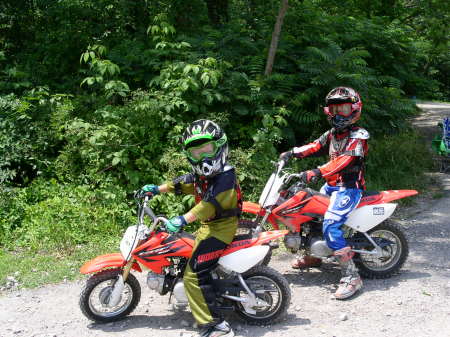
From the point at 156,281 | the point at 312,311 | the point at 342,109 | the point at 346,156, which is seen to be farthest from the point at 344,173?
the point at 156,281

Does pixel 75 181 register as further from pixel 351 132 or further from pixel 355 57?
pixel 355 57

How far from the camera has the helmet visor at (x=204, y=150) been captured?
4.09 meters

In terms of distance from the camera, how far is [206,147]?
4.09 metres

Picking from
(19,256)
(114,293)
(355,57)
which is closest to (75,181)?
(19,256)

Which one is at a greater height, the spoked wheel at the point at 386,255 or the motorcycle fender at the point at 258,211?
the motorcycle fender at the point at 258,211

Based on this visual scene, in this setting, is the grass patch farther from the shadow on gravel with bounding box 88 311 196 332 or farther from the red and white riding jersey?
the red and white riding jersey

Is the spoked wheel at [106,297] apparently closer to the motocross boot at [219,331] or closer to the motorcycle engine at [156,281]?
the motorcycle engine at [156,281]

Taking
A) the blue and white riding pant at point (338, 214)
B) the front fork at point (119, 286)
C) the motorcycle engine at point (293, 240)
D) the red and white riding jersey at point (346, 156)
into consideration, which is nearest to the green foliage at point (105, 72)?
the red and white riding jersey at point (346, 156)

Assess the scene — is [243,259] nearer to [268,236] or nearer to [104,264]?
[268,236]

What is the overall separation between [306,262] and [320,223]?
63cm

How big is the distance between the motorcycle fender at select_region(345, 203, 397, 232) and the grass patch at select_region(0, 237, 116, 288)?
299 centimetres

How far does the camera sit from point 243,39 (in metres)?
8.98

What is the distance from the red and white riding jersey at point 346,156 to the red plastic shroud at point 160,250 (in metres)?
1.04

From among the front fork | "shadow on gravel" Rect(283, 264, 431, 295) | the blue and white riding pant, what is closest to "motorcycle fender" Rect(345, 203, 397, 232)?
the blue and white riding pant
